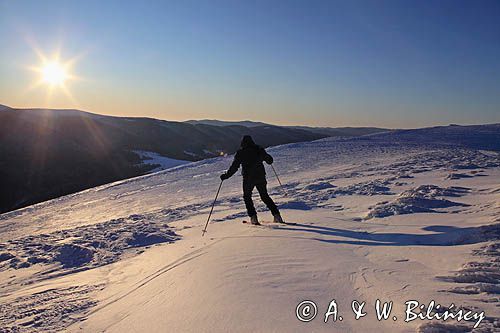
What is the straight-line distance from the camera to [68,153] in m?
54.4

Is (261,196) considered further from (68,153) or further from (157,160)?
(68,153)

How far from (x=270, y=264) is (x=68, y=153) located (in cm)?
5682

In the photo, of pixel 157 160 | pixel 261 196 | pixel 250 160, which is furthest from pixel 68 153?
pixel 261 196

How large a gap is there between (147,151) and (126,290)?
6404cm

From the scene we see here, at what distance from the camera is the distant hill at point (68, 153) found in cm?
4350

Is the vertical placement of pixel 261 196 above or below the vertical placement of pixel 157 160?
above

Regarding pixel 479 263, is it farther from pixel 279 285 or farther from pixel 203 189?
pixel 203 189

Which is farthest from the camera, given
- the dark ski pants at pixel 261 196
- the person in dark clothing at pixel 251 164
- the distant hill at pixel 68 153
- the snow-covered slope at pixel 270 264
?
the distant hill at pixel 68 153

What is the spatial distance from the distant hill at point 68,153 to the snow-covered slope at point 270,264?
3703 centimetres

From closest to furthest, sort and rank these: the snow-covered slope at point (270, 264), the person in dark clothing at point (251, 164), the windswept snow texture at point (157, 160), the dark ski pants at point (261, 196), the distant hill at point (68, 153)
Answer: the snow-covered slope at point (270, 264)
the dark ski pants at point (261, 196)
the person in dark clothing at point (251, 164)
the distant hill at point (68, 153)
the windswept snow texture at point (157, 160)

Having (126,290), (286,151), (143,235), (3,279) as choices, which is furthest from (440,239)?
(286,151)

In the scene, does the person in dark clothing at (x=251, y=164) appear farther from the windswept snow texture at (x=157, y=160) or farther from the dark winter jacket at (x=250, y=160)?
the windswept snow texture at (x=157, y=160)

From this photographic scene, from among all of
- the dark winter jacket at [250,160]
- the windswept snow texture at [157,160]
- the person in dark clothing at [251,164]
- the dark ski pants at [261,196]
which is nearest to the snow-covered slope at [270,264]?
the dark ski pants at [261,196]

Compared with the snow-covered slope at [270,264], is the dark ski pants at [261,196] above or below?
above
